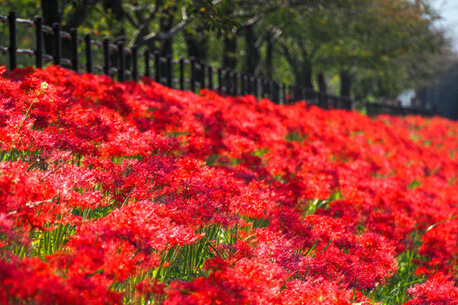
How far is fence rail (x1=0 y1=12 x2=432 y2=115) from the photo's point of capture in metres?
7.78

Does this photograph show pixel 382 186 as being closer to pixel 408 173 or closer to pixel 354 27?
pixel 408 173

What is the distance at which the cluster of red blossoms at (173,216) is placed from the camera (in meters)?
2.47

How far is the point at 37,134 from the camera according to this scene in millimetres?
3523

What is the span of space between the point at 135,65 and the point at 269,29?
14.1 m

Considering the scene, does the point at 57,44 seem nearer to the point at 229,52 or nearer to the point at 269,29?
the point at 229,52

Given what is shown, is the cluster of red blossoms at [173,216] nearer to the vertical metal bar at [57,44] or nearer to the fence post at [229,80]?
the vertical metal bar at [57,44]

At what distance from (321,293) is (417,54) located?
33.4m

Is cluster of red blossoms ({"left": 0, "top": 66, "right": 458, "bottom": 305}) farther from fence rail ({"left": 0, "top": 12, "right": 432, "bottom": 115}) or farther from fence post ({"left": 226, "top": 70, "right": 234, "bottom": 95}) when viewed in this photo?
fence post ({"left": 226, "top": 70, "right": 234, "bottom": 95})

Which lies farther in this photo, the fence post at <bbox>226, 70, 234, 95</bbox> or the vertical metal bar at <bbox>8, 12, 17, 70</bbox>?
the fence post at <bbox>226, 70, 234, 95</bbox>

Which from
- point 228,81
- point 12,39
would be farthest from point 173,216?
point 228,81

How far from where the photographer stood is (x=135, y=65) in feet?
35.2

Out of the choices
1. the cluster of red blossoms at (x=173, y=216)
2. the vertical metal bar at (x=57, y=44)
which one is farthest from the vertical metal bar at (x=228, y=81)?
the cluster of red blossoms at (x=173, y=216)

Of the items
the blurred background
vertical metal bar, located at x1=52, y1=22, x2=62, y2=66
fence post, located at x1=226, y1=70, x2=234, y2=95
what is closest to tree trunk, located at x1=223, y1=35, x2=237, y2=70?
the blurred background

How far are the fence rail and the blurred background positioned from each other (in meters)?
0.68
